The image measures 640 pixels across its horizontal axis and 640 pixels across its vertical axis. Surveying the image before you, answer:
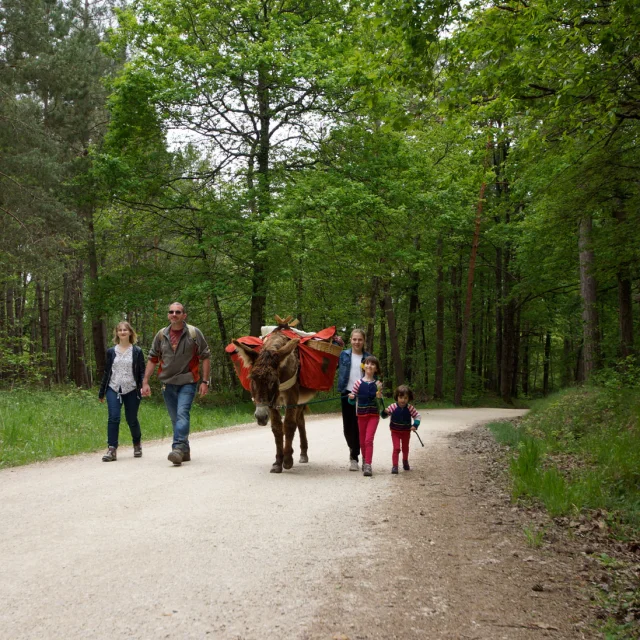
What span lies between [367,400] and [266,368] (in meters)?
1.64

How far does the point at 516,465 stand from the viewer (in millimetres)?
7969

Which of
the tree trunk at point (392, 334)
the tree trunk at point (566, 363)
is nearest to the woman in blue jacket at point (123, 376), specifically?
the tree trunk at point (392, 334)

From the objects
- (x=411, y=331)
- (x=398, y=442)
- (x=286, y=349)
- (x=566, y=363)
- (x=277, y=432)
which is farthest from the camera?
(x=566, y=363)

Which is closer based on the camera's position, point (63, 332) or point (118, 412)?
point (118, 412)

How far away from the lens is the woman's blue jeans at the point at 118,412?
367 inches

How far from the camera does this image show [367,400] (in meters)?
8.61

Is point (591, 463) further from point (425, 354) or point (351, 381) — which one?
point (425, 354)

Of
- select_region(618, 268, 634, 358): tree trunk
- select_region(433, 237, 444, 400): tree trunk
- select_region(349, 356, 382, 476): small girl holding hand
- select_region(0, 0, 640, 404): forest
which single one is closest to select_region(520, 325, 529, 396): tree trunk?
select_region(433, 237, 444, 400): tree trunk

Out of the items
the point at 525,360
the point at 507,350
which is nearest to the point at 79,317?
the point at 507,350

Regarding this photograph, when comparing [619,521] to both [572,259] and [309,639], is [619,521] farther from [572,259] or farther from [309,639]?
[572,259]

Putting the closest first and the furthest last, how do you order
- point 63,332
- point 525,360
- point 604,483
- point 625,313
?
point 604,483, point 625,313, point 63,332, point 525,360

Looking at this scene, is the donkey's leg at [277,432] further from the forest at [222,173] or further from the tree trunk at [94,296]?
the tree trunk at [94,296]

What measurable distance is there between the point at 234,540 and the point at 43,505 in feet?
7.93

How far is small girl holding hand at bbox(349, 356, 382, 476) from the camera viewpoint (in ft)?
27.8
